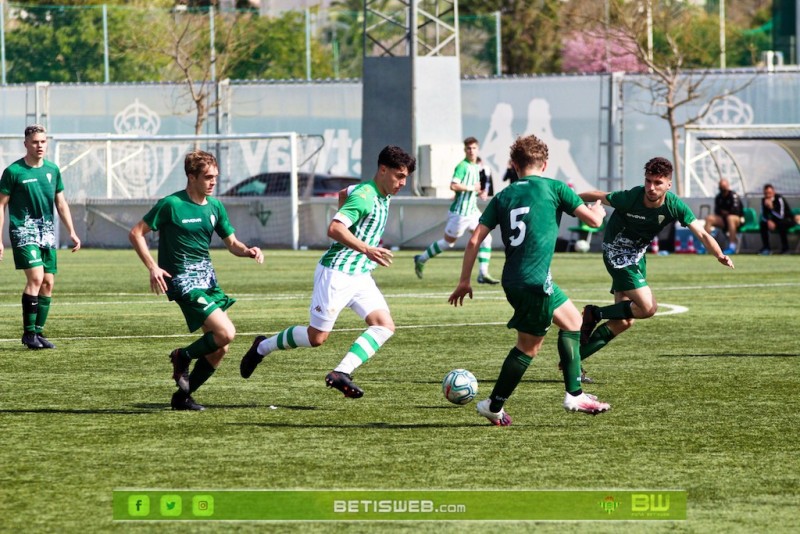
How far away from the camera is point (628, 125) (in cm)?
3775

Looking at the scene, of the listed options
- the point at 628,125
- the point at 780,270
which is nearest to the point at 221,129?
the point at 628,125

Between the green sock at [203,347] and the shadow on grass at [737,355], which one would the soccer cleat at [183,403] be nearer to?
the green sock at [203,347]

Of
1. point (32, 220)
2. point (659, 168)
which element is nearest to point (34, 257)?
point (32, 220)

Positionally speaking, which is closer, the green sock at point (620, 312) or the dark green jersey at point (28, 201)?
the green sock at point (620, 312)

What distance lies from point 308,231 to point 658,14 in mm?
17788

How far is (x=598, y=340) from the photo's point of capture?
11156 mm

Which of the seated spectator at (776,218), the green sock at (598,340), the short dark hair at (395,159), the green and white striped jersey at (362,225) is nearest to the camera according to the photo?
the short dark hair at (395,159)

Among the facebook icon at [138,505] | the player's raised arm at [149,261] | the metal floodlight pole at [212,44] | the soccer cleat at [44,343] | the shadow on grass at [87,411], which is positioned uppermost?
the metal floodlight pole at [212,44]

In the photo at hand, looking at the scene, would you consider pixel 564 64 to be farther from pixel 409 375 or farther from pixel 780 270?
pixel 409 375

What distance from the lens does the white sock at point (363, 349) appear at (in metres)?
9.46

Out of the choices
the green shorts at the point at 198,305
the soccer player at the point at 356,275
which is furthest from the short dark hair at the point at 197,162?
the soccer player at the point at 356,275

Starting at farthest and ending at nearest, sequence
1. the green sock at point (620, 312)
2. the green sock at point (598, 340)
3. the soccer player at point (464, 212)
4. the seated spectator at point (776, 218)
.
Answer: the seated spectator at point (776, 218), the soccer player at point (464, 212), the green sock at point (620, 312), the green sock at point (598, 340)

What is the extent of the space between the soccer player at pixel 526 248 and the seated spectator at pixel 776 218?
71.3ft

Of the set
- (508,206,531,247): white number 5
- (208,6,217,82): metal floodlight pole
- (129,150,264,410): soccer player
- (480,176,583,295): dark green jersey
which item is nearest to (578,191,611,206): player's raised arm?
(480,176,583,295): dark green jersey
